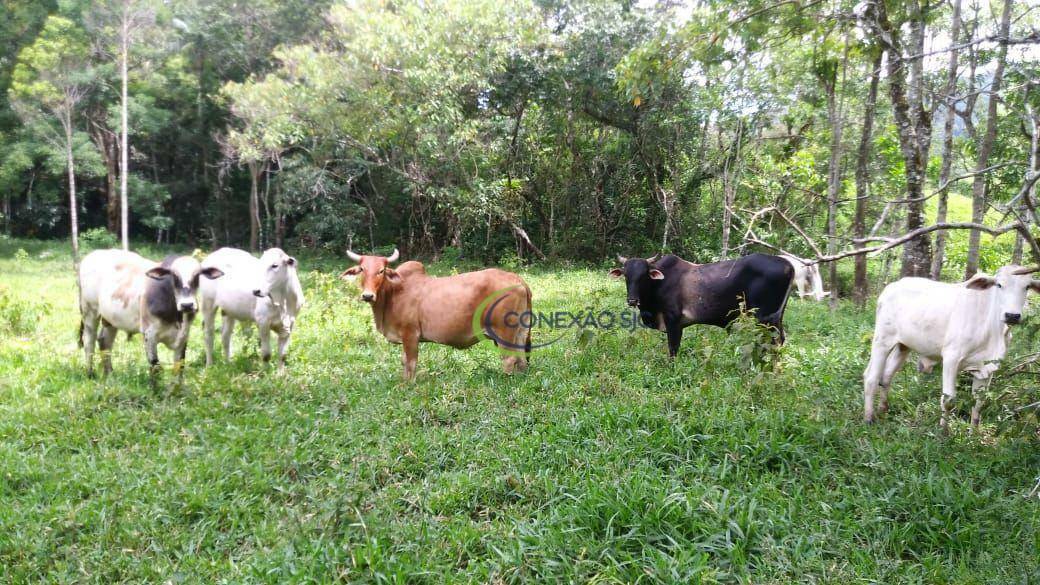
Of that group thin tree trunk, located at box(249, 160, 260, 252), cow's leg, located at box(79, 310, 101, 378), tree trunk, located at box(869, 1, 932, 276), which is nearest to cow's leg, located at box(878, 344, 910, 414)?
tree trunk, located at box(869, 1, 932, 276)

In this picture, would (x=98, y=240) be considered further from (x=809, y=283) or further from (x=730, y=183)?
(x=809, y=283)

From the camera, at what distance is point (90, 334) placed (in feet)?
19.6

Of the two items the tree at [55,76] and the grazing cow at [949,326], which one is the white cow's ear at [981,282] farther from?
the tree at [55,76]

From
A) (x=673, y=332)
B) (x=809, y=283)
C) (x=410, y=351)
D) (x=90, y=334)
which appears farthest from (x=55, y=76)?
(x=809, y=283)

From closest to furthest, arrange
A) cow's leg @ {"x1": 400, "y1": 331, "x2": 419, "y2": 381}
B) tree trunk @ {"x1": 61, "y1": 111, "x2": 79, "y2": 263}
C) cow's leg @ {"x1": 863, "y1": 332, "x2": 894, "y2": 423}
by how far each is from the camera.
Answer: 1. cow's leg @ {"x1": 863, "y1": 332, "x2": 894, "y2": 423}
2. cow's leg @ {"x1": 400, "y1": 331, "x2": 419, "y2": 381}
3. tree trunk @ {"x1": 61, "y1": 111, "x2": 79, "y2": 263}

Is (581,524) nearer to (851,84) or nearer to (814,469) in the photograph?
(814,469)

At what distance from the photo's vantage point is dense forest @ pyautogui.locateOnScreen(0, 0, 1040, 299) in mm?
9383

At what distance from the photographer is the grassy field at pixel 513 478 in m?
2.85

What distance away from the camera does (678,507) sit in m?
3.08

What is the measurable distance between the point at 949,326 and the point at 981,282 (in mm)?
358

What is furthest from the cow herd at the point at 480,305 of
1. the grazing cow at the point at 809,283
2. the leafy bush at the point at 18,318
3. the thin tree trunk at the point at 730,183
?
the grazing cow at the point at 809,283

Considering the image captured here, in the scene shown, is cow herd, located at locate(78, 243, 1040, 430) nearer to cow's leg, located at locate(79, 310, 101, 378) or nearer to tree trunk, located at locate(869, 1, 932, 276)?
cow's leg, located at locate(79, 310, 101, 378)

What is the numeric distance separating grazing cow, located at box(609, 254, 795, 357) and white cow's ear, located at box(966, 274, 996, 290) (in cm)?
181

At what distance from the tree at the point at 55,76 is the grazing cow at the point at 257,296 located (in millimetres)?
10324
